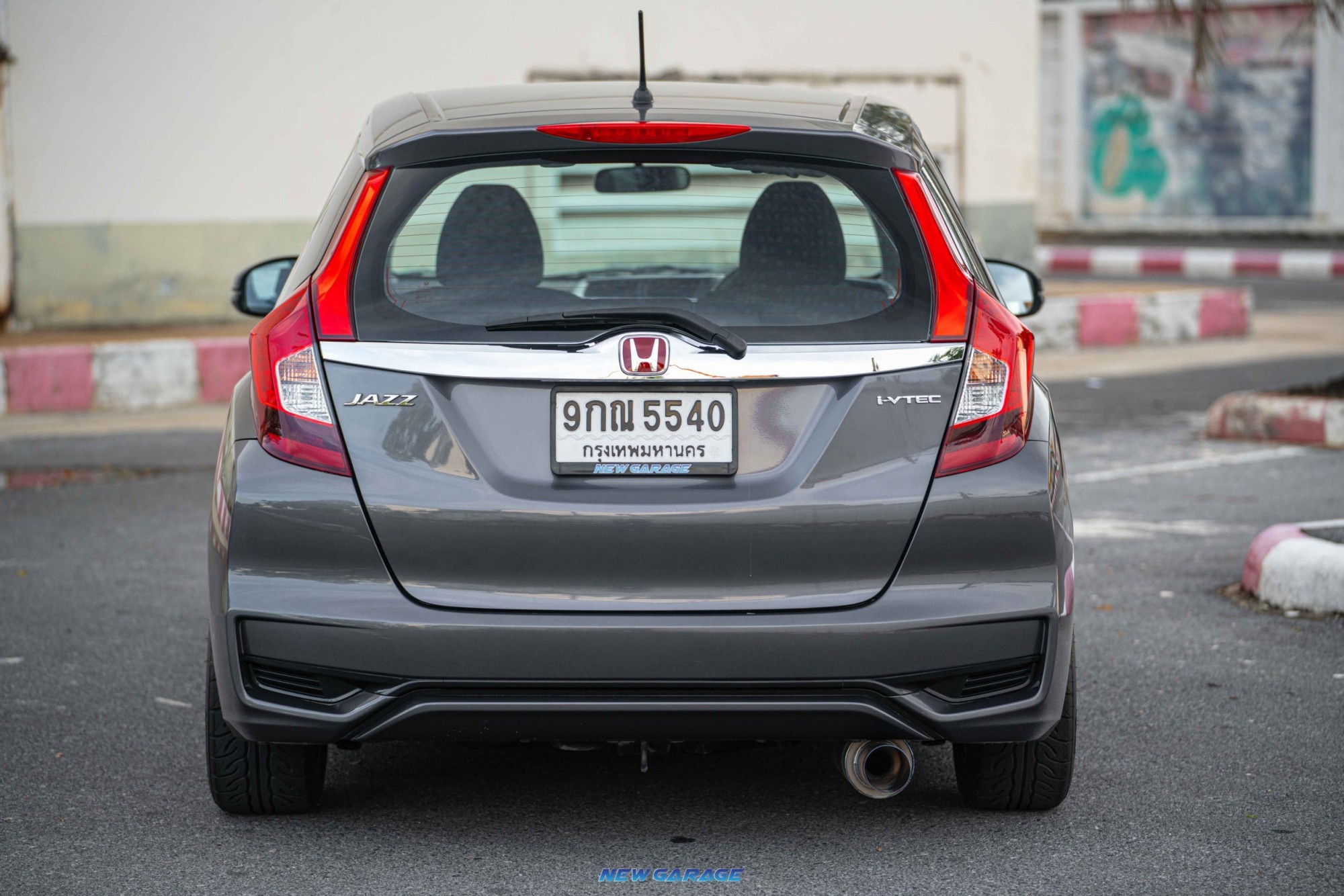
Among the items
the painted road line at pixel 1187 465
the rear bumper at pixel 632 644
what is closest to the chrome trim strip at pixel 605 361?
the rear bumper at pixel 632 644

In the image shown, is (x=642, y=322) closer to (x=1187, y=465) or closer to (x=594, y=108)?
(x=594, y=108)

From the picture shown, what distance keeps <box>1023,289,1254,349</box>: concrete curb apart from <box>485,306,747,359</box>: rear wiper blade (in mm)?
9854

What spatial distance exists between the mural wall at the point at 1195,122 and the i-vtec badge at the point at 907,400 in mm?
23231

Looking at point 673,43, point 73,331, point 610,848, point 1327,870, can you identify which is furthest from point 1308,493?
point 73,331

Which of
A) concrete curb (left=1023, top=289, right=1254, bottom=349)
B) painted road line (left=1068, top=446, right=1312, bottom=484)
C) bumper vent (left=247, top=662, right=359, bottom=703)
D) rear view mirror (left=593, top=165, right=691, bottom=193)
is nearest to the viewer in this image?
bumper vent (left=247, top=662, right=359, bottom=703)

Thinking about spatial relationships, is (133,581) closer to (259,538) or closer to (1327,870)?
(259,538)

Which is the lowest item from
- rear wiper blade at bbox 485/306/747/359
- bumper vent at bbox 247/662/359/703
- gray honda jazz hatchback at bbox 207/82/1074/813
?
bumper vent at bbox 247/662/359/703

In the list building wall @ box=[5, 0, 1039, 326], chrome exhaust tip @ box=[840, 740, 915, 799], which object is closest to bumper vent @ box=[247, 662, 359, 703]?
chrome exhaust tip @ box=[840, 740, 915, 799]

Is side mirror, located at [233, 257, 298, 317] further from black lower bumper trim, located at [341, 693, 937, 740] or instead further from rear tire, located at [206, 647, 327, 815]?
black lower bumper trim, located at [341, 693, 937, 740]

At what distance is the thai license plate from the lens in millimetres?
2959

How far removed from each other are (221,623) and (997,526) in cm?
139

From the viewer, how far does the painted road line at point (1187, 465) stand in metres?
7.60

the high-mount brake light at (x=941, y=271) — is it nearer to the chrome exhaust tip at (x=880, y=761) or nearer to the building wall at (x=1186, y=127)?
the chrome exhaust tip at (x=880, y=761)

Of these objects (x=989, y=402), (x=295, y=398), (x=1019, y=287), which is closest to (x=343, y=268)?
(x=295, y=398)
